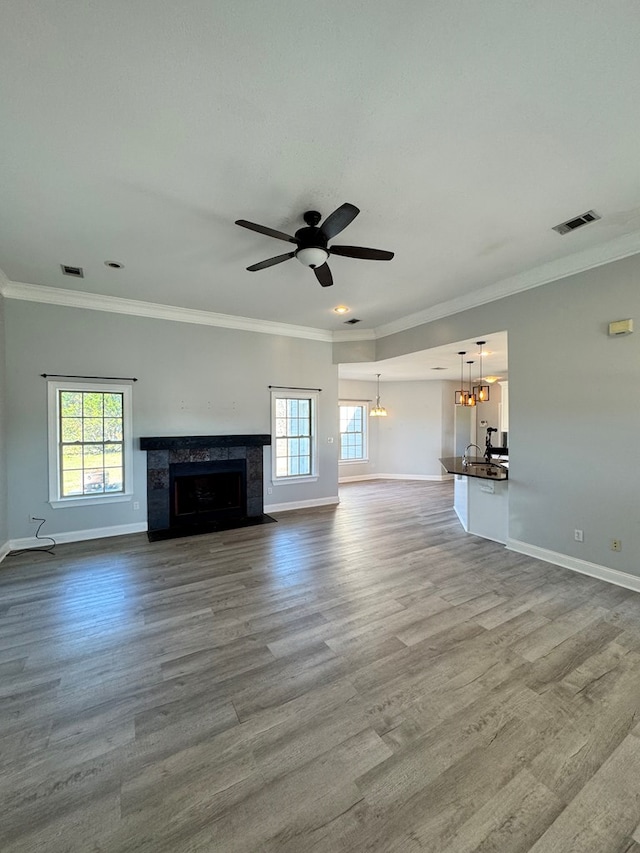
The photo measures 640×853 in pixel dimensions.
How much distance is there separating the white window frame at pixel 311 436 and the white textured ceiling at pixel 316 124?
2.94 meters

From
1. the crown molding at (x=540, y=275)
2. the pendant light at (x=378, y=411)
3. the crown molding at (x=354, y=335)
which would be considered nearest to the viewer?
the crown molding at (x=540, y=275)

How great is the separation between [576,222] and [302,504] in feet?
17.4

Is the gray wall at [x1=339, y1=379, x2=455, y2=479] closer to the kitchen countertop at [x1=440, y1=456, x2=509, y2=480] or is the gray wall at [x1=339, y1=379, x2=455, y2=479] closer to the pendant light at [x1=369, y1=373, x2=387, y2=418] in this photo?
the pendant light at [x1=369, y1=373, x2=387, y2=418]

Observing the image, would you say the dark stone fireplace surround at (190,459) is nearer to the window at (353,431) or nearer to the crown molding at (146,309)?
the crown molding at (146,309)

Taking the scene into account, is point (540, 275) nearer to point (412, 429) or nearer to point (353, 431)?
point (412, 429)

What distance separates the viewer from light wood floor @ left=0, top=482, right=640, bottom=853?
1.37m

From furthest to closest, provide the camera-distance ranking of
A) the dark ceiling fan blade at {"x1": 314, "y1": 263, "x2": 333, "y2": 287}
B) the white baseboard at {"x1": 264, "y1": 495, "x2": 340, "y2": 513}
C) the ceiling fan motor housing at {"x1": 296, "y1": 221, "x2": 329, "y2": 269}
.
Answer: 1. the white baseboard at {"x1": 264, "y1": 495, "x2": 340, "y2": 513}
2. the dark ceiling fan blade at {"x1": 314, "y1": 263, "x2": 333, "y2": 287}
3. the ceiling fan motor housing at {"x1": 296, "y1": 221, "x2": 329, "y2": 269}

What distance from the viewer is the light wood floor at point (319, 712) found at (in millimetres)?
1370

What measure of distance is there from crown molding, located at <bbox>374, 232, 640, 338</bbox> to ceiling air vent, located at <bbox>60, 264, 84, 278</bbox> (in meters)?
4.47

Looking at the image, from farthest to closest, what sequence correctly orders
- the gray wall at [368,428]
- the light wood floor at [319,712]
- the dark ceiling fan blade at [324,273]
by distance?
1. the gray wall at [368,428]
2. the dark ceiling fan blade at [324,273]
3. the light wood floor at [319,712]

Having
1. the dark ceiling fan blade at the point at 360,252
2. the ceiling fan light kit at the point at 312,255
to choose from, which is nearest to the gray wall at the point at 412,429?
the dark ceiling fan blade at the point at 360,252

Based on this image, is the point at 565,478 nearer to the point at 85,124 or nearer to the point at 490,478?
the point at 490,478

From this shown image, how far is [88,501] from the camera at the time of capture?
4.71 meters

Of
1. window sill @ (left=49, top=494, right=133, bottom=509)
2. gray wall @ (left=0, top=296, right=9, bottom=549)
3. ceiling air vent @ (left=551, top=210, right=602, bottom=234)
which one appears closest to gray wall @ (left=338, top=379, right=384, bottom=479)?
window sill @ (left=49, top=494, right=133, bottom=509)
